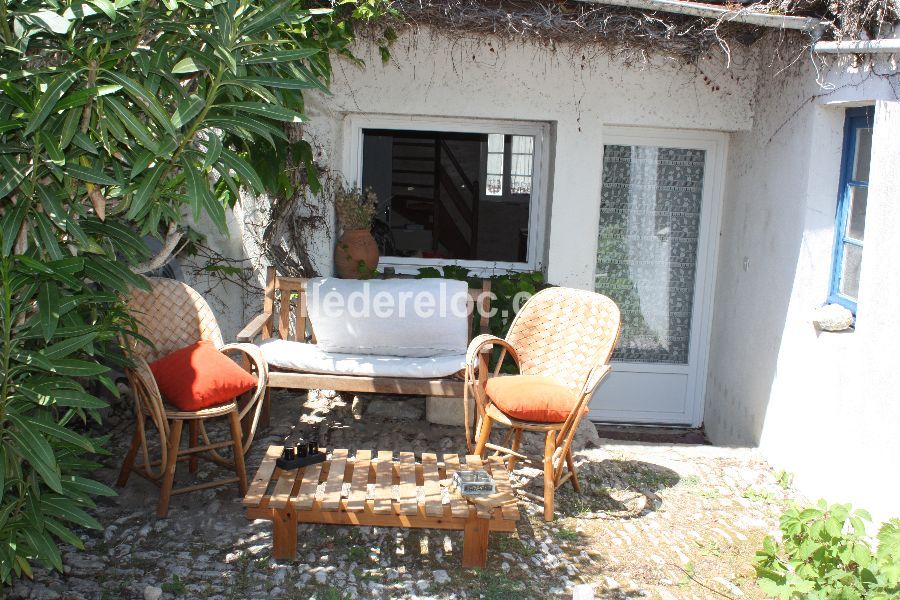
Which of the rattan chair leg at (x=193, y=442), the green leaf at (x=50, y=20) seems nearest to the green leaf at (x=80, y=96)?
the green leaf at (x=50, y=20)

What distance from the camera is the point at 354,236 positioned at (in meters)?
5.95

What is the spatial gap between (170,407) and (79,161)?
4.89 feet

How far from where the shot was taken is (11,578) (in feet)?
10.9

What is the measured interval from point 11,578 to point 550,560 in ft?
6.94

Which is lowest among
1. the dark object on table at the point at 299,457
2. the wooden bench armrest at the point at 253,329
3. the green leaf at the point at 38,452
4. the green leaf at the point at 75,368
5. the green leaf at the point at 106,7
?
the dark object on table at the point at 299,457

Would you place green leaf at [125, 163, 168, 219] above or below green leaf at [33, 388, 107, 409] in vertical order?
above

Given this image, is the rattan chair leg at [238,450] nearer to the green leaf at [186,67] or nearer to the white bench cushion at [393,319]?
the white bench cushion at [393,319]

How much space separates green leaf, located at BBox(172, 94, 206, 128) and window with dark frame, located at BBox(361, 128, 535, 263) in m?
3.42

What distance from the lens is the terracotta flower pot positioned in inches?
234

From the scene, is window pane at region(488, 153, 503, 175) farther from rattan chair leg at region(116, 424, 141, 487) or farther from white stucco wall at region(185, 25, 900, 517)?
rattan chair leg at region(116, 424, 141, 487)

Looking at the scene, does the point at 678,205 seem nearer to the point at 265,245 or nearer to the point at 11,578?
the point at 265,245

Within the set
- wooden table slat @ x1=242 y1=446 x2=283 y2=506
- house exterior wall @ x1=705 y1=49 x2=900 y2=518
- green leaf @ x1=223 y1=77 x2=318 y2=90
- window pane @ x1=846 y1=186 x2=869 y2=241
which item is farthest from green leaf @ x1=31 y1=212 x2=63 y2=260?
window pane @ x1=846 y1=186 x2=869 y2=241

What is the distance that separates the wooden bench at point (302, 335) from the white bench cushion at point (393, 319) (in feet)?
0.78

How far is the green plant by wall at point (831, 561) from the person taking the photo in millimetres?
3131
